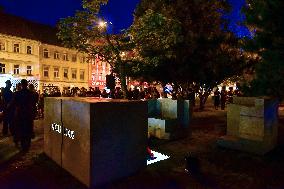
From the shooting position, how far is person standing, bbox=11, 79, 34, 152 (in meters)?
8.34

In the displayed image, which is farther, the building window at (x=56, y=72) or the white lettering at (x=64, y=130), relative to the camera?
the building window at (x=56, y=72)

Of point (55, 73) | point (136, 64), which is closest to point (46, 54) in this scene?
point (55, 73)

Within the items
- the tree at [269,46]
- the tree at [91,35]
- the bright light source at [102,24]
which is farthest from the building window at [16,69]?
the tree at [269,46]

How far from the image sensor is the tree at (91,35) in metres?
17.0

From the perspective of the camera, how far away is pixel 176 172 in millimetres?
6539

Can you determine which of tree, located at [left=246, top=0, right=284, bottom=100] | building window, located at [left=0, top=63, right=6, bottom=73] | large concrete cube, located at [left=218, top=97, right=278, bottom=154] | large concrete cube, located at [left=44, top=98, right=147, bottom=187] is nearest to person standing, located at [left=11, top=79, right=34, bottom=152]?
large concrete cube, located at [left=44, top=98, right=147, bottom=187]

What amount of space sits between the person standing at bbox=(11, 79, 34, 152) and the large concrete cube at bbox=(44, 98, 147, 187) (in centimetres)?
210

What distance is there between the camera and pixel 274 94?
1132cm

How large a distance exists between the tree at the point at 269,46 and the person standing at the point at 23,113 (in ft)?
24.5

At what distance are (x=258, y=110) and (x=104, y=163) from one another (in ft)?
15.5

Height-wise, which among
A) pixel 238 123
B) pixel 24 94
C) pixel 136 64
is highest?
pixel 136 64

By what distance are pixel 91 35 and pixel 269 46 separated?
34.0ft

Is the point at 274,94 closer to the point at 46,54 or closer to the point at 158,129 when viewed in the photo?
the point at 158,129

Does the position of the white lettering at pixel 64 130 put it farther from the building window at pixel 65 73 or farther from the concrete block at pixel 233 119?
the building window at pixel 65 73
